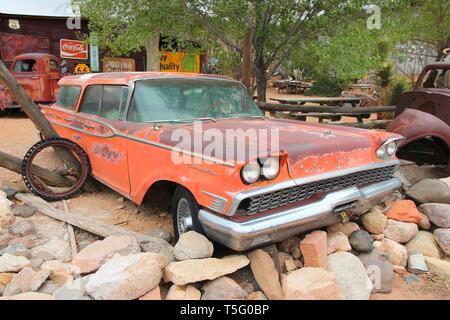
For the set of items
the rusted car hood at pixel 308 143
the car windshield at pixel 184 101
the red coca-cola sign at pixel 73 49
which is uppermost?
the red coca-cola sign at pixel 73 49

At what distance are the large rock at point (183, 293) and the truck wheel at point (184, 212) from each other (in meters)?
0.49

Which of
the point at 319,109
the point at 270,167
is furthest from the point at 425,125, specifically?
the point at 319,109

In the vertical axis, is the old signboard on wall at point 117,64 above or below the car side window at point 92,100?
above

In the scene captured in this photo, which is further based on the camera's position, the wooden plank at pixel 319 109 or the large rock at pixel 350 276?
the wooden plank at pixel 319 109

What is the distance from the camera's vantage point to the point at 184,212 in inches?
134

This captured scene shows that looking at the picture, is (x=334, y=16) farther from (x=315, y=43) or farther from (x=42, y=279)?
(x=42, y=279)

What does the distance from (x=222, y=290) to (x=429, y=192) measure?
9.15 ft

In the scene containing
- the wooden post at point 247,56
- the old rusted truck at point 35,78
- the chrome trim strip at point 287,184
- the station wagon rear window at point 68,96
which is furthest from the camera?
the old rusted truck at point 35,78

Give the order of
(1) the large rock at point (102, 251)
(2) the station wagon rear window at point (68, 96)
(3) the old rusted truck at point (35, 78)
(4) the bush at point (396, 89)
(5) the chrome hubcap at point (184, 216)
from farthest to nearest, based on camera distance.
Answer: (4) the bush at point (396, 89)
(3) the old rusted truck at point (35, 78)
(2) the station wagon rear window at point (68, 96)
(5) the chrome hubcap at point (184, 216)
(1) the large rock at point (102, 251)

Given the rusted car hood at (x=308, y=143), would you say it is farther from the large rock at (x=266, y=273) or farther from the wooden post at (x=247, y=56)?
the wooden post at (x=247, y=56)

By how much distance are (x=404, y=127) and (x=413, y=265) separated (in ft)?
6.42

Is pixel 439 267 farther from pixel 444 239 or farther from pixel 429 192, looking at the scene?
pixel 429 192

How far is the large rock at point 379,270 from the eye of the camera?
3146 mm

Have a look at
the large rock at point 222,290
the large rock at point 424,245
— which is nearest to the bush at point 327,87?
the large rock at point 424,245
